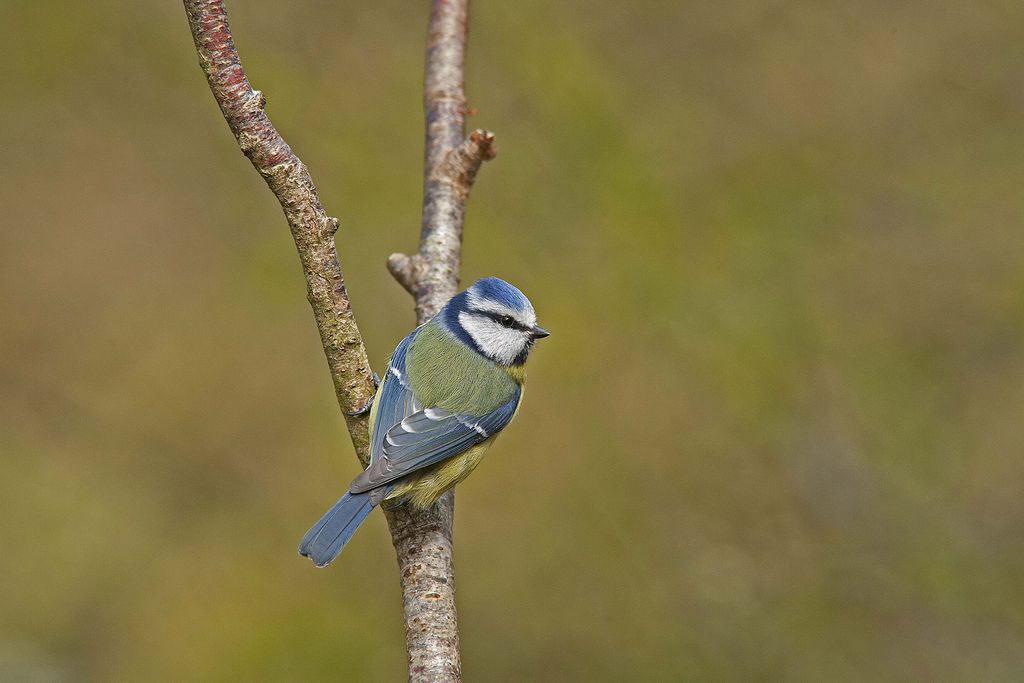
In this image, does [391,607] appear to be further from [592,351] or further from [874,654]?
[874,654]

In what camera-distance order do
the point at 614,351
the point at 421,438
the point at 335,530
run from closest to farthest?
the point at 335,530 < the point at 421,438 < the point at 614,351

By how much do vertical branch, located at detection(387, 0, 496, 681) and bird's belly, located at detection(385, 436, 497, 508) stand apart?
26 millimetres

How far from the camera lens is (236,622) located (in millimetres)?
2406

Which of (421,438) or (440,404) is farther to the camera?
(440,404)

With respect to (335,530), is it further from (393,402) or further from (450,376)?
(450,376)

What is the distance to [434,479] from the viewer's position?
1779mm

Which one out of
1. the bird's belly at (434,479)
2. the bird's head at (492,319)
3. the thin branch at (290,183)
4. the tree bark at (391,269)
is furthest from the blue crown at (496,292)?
the thin branch at (290,183)

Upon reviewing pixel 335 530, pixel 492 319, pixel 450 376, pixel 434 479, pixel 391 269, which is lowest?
pixel 335 530

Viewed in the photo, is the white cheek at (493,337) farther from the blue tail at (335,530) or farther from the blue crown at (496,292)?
the blue tail at (335,530)

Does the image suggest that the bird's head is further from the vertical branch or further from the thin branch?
the thin branch

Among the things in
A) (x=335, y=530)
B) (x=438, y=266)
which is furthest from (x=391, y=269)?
(x=335, y=530)

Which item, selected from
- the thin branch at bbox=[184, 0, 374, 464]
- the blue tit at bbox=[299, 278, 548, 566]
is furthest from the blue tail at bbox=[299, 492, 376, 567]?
the thin branch at bbox=[184, 0, 374, 464]

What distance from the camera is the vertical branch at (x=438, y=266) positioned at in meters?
1.41

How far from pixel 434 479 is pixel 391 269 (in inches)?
20.1
